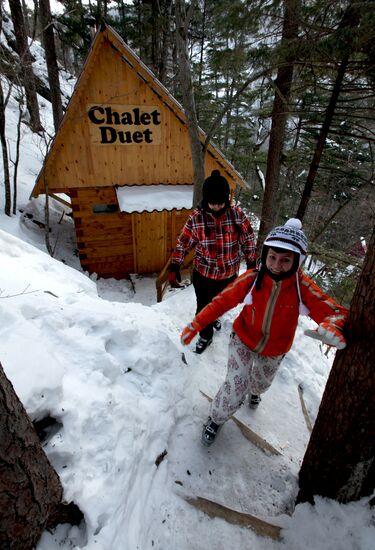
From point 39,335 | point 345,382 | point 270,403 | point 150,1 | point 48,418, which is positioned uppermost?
point 150,1

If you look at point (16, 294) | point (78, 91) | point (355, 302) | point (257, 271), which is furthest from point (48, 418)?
point (78, 91)

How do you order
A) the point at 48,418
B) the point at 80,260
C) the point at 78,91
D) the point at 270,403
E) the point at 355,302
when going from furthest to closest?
1. the point at 80,260
2. the point at 78,91
3. the point at 270,403
4. the point at 48,418
5. the point at 355,302

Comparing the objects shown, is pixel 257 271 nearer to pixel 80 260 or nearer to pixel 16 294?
pixel 16 294

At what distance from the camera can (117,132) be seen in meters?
7.82

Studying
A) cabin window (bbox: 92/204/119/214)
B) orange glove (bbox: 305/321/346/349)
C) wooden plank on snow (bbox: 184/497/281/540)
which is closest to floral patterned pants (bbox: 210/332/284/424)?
wooden plank on snow (bbox: 184/497/281/540)

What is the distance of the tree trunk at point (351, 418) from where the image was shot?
64.4 inches

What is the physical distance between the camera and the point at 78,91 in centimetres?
694

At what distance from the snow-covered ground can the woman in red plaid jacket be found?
0.89 metres

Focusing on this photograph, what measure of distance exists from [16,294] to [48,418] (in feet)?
5.36

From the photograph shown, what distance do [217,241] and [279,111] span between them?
4987mm

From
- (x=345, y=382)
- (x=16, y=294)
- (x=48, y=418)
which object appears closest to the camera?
(x=345, y=382)

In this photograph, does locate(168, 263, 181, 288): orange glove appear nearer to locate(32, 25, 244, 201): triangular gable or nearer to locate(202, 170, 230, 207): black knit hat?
locate(202, 170, 230, 207): black knit hat

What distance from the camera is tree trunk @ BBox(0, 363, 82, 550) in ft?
4.16

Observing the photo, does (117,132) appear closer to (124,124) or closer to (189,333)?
(124,124)
